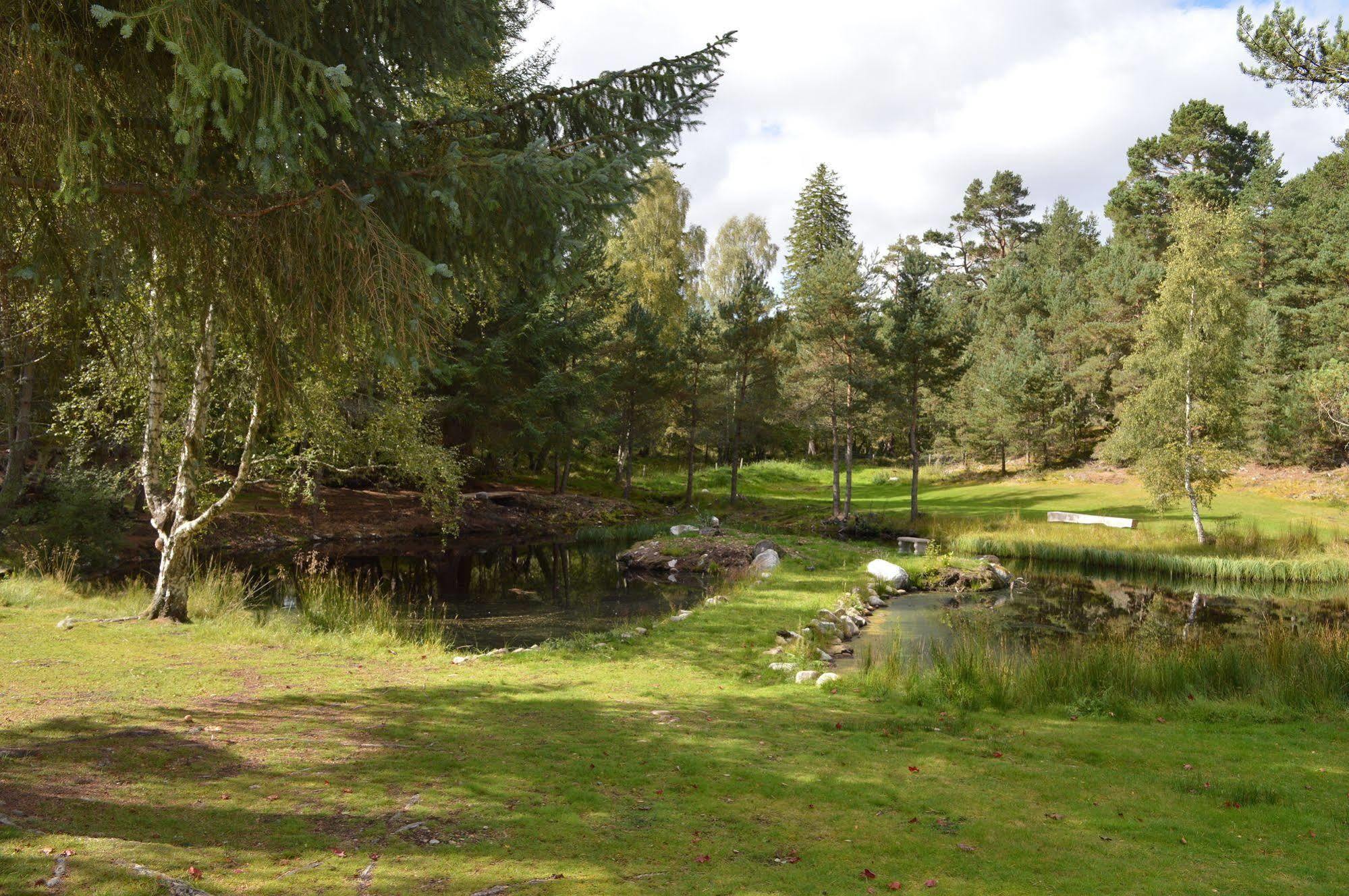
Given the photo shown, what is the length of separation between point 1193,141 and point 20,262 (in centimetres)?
5064

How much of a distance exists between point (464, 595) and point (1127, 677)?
12.1 meters

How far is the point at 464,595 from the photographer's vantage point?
16.5m

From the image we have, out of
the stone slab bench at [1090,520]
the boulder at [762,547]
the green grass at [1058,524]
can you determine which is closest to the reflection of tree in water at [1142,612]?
the green grass at [1058,524]

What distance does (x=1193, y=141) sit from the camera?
42031 mm

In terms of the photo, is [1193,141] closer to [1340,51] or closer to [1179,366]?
[1179,366]

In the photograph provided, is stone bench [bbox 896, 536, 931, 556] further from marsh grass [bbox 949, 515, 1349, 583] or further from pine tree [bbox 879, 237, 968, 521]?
pine tree [bbox 879, 237, 968, 521]

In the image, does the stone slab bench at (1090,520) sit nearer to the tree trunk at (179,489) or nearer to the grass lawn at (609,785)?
the grass lawn at (609,785)

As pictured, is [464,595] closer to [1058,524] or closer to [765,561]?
[765,561]

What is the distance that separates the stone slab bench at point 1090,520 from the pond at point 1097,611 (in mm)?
5634

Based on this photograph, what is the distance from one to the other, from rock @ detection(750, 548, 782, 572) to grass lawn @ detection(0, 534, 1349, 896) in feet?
29.5

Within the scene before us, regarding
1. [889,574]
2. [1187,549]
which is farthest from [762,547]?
[1187,549]

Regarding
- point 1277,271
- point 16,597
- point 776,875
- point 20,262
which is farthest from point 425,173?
point 1277,271

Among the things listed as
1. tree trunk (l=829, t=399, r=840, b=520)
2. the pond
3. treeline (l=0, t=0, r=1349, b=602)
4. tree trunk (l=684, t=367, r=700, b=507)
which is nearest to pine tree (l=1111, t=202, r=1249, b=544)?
treeline (l=0, t=0, r=1349, b=602)

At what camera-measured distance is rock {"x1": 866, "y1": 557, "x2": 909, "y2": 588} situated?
16984mm
